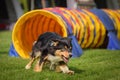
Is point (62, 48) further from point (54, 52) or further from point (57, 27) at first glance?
point (57, 27)

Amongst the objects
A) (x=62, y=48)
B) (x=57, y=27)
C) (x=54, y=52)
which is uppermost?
(x=62, y=48)

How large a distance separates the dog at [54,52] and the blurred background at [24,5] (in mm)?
19272

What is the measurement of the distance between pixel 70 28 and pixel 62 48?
3.99 m

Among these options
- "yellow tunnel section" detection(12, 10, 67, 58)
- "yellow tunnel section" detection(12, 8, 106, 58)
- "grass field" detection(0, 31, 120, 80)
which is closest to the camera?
"grass field" detection(0, 31, 120, 80)

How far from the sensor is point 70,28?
1173 centimetres

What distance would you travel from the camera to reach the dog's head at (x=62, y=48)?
25.2 ft

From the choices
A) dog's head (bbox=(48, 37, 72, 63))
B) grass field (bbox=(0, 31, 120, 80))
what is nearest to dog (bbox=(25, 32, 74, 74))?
dog's head (bbox=(48, 37, 72, 63))

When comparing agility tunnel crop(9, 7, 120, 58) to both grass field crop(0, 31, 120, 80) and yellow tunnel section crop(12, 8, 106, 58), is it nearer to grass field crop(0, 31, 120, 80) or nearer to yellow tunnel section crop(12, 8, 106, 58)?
yellow tunnel section crop(12, 8, 106, 58)

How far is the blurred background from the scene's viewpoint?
2914 cm

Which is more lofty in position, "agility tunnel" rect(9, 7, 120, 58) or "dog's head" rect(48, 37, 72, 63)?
"dog's head" rect(48, 37, 72, 63)

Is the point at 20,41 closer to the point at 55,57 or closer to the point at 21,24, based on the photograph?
the point at 21,24

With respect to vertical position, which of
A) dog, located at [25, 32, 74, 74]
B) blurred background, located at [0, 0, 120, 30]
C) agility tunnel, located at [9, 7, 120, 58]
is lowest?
blurred background, located at [0, 0, 120, 30]

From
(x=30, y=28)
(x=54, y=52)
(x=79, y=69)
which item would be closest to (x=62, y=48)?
(x=54, y=52)

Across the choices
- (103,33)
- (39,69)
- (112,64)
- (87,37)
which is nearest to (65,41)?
(39,69)
